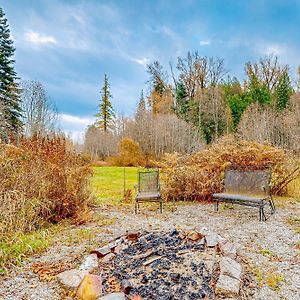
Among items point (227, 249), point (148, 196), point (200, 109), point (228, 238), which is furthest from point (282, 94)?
point (227, 249)

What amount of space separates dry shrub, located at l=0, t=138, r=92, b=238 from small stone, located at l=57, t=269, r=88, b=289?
1699 millimetres

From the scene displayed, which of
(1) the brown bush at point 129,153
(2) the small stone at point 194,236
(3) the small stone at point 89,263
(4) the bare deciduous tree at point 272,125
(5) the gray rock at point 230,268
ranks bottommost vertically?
(3) the small stone at point 89,263

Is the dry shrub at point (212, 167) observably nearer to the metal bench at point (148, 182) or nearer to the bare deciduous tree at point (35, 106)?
the metal bench at point (148, 182)

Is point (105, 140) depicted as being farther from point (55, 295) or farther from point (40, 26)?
point (55, 295)

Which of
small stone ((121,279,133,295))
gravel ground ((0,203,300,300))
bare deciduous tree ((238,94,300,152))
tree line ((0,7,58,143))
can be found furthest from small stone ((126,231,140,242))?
tree line ((0,7,58,143))

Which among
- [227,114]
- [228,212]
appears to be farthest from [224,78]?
[228,212]

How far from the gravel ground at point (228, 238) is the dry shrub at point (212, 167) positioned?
59 centimetres

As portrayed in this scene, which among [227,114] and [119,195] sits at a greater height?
[227,114]

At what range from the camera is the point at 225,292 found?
2.58 meters

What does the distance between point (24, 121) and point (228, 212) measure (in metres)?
16.9

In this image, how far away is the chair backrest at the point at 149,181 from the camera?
262 inches

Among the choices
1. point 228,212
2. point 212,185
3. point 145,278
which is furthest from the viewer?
point 212,185

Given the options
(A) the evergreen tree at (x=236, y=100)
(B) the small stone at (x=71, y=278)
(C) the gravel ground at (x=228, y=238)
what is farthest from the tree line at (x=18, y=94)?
(B) the small stone at (x=71, y=278)

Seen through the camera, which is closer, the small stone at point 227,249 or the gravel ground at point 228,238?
the gravel ground at point 228,238
